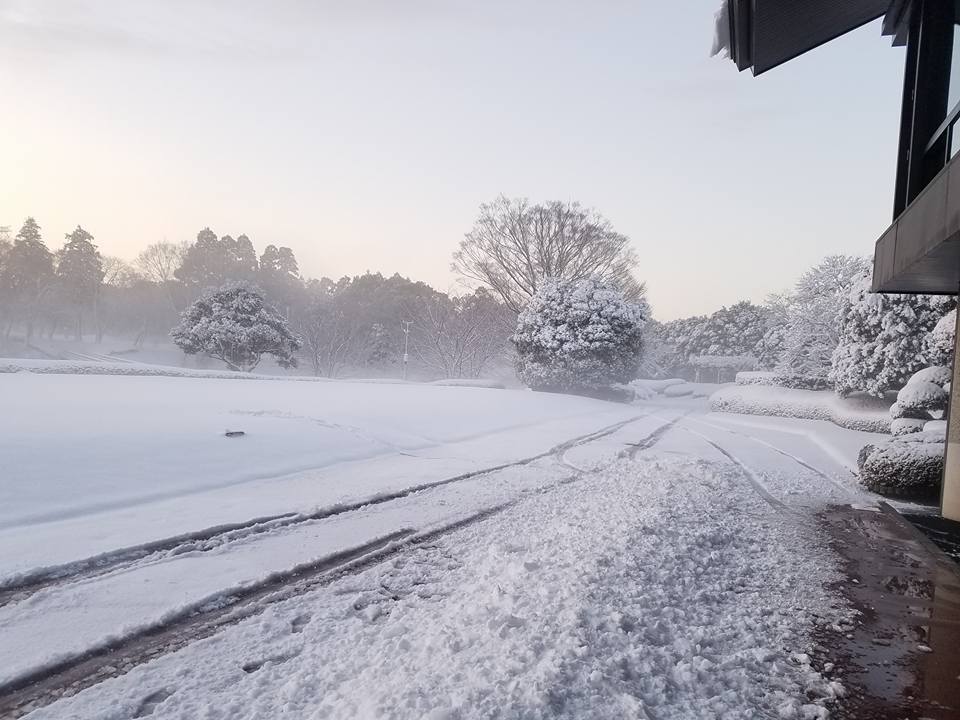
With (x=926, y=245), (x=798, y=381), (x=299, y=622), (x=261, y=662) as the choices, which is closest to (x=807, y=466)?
(x=926, y=245)

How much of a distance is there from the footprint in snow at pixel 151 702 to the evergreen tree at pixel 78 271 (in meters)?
54.0

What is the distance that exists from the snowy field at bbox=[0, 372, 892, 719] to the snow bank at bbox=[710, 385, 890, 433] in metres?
7.80

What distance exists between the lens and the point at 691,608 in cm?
315

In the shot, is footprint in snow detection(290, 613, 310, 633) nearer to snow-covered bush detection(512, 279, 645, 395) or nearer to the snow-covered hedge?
snow-covered bush detection(512, 279, 645, 395)

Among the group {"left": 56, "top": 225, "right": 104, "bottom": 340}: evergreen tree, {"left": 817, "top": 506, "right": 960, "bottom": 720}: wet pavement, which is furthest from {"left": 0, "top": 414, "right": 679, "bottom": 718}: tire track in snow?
{"left": 56, "top": 225, "right": 104, "bottom": 340}: evergreen tree

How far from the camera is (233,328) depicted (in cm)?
2803

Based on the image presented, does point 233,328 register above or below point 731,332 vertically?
below

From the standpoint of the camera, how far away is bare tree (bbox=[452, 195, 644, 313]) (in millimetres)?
26875

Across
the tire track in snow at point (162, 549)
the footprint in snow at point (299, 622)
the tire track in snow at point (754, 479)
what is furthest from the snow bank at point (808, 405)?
the footprint in snow at point (299, 622)

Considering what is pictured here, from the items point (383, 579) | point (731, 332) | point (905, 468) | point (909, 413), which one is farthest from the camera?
point (731, 332)

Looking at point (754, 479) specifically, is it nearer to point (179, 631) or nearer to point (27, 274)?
point (179, 631)

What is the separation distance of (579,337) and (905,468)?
1556cm

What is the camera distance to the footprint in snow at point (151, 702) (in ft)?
6.60

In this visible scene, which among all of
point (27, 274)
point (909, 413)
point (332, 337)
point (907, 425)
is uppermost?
point (27, 274)
